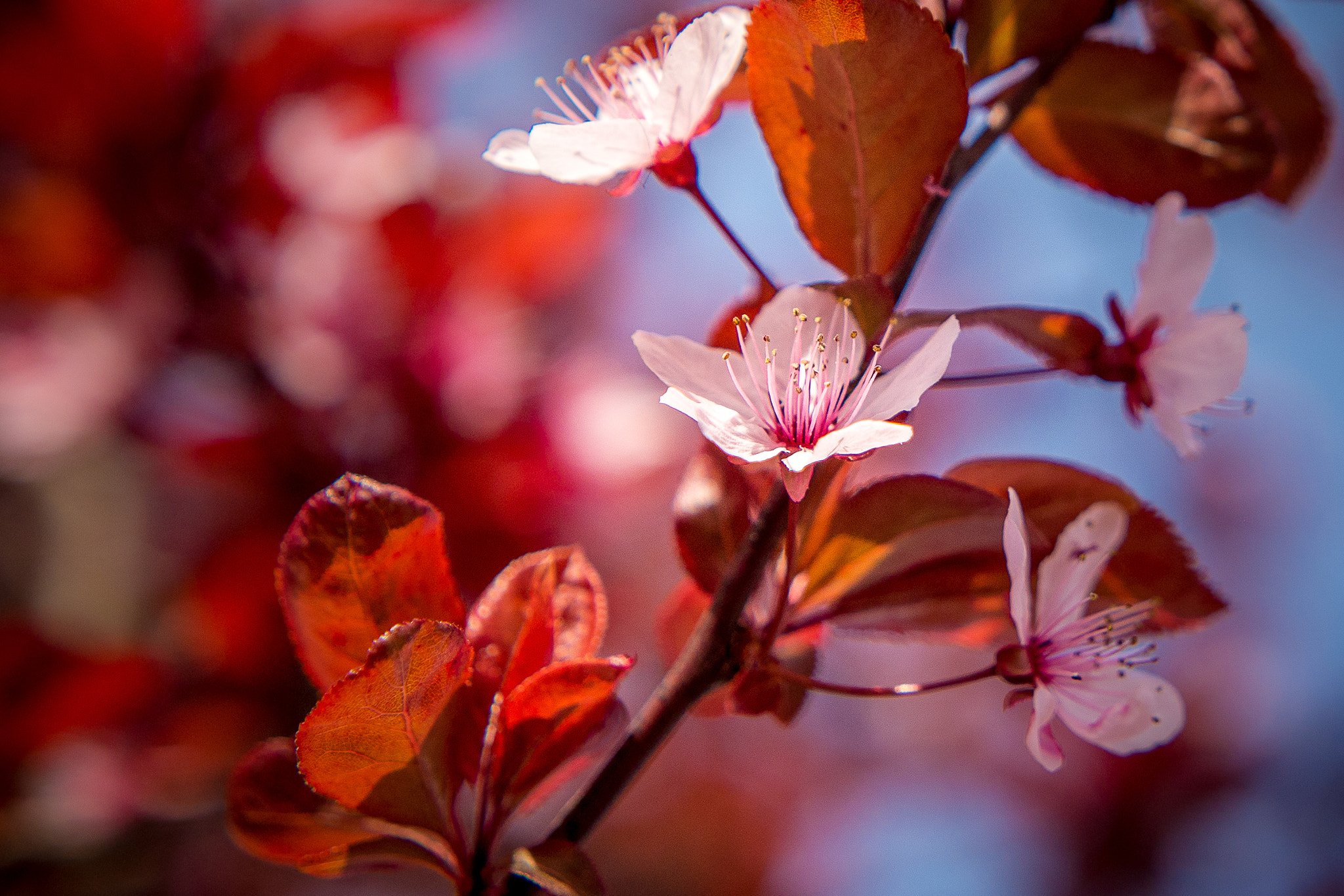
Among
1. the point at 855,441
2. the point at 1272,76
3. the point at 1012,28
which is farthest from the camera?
the point at 1272,76

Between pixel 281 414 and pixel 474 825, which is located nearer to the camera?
pixel 474 825

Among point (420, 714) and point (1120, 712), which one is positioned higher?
point (420, 714)

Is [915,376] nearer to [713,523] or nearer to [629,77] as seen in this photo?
[713,523]

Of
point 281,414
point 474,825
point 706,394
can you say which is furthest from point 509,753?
point 281,414

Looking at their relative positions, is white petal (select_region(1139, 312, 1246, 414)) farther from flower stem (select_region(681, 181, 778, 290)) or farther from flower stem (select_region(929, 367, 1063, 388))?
flower stem (select_region(681, 181, 778, 290))

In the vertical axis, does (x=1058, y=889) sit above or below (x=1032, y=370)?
below

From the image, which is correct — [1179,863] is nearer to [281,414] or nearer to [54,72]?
[281,414]

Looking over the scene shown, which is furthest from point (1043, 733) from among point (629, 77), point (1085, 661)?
point (629, 77)

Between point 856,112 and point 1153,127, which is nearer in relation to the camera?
point 856,112
